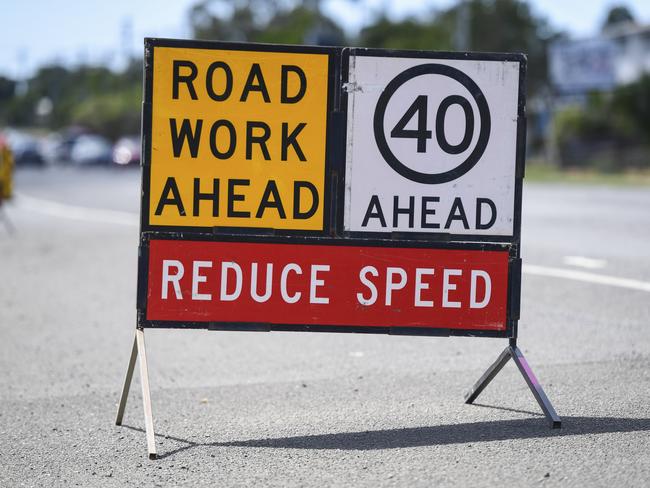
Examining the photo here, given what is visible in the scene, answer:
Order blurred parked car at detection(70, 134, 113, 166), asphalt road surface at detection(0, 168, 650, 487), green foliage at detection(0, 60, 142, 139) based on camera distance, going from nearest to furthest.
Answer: asphalt road surface at detection(0, 168, 650, 487)
blurred parked car at detection(70, 134, 113, 166)
green foliage at detection(0, 60, 142, 139)

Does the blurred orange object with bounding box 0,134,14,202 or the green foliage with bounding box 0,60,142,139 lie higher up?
the green foliage with bounding box 0,60,142,139

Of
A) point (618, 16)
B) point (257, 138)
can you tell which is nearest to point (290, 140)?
point (257, 138)

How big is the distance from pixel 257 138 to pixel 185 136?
0.38 metres

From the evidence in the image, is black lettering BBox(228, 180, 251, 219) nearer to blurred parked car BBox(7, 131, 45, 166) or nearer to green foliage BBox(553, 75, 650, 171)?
green foliage BBox(553, 75, 650, 171)

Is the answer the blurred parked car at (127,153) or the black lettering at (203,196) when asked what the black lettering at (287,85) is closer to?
the black lettering at (203,196)

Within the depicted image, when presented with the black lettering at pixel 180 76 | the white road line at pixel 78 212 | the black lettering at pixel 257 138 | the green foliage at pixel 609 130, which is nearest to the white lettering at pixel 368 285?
the black lettering at pixel 257 138

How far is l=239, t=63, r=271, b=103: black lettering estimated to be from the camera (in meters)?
5.84

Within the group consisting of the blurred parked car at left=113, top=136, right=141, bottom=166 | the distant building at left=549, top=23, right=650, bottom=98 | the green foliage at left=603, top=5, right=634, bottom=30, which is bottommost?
the blurred parked car at left=113, top=136, right=141, bottom=166

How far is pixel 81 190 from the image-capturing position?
33.9 m

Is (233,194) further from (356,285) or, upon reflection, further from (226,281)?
(356,285)

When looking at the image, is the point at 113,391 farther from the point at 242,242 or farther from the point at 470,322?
the point at 470,322

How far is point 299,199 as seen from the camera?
590 centimetres

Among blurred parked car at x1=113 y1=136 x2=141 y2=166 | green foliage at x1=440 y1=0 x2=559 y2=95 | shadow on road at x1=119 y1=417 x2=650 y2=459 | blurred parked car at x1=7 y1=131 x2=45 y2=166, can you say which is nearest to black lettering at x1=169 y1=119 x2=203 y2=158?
shadow on road at x1=119 y1=417 x2=650 y2=459

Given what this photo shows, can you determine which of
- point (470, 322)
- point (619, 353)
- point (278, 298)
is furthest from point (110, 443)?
point (619, 353)
